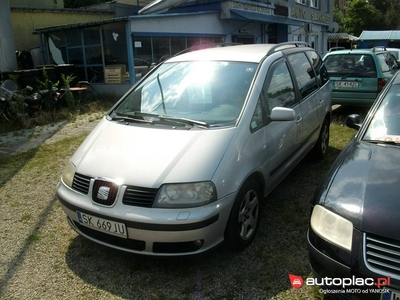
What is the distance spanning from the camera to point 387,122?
3.23 metres

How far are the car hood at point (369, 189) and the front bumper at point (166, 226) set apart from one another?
83cm

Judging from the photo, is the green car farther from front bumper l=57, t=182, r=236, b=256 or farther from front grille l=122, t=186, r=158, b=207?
front grille l=122, t=186, r=158, b=207

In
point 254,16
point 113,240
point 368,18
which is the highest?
point 368,18

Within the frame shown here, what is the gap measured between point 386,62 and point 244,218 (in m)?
7.73

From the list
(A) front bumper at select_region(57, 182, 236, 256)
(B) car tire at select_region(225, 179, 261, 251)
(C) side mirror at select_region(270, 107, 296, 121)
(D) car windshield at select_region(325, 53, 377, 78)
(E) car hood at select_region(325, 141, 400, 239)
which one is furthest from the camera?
(D) car windshield at select_region(325, 53, 377, 78)

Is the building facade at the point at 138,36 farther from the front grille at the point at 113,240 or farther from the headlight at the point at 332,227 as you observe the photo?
the headlight at the point at 332,227

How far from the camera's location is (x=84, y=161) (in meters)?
3.16

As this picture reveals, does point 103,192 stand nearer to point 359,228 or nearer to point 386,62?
point 359,228

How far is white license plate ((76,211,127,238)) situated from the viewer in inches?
108

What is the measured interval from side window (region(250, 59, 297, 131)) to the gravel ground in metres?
1.10

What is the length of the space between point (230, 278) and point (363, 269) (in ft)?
3.59

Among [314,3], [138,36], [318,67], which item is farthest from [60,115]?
[314,3]

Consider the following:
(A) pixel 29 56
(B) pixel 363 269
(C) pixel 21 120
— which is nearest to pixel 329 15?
(A) pixel 29 56

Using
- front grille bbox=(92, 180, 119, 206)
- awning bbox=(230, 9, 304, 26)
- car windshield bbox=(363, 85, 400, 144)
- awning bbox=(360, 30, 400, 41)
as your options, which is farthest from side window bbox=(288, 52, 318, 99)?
awning bbox=(360, 30, 400, 41)
